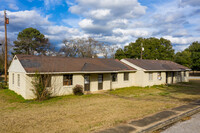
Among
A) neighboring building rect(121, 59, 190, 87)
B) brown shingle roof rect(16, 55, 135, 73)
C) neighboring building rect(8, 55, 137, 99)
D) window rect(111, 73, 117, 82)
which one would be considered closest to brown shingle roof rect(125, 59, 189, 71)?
neighboring building rect(121, 59, 190, 87)

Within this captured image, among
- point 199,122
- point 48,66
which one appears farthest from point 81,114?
point 48,66

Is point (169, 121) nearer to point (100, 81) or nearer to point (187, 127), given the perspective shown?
point (187, 127)

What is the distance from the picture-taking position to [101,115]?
9.12 m

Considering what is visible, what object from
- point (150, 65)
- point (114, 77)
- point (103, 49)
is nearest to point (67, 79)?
point (114, 77)

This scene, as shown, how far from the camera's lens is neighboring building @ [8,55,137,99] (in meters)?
14.1

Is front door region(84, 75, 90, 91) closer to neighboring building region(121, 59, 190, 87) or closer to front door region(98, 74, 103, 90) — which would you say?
front door region(98, 74, 103, 90)

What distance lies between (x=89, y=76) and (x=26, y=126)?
1083 centimetres

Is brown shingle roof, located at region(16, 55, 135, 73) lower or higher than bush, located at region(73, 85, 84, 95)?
higher

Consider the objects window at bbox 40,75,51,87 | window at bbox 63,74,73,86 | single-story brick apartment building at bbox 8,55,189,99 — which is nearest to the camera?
window at bbox 40,75,51,87

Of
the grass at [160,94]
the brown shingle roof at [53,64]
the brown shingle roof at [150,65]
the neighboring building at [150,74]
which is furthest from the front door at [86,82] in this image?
the brown shingle roof at [150,65]

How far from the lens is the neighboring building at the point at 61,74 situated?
46.2ft

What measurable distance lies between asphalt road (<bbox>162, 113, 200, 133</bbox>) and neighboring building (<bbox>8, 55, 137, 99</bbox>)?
10.4 meters

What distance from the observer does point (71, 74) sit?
53.6ft

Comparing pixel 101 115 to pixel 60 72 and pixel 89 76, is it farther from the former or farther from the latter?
pixel 89 76
